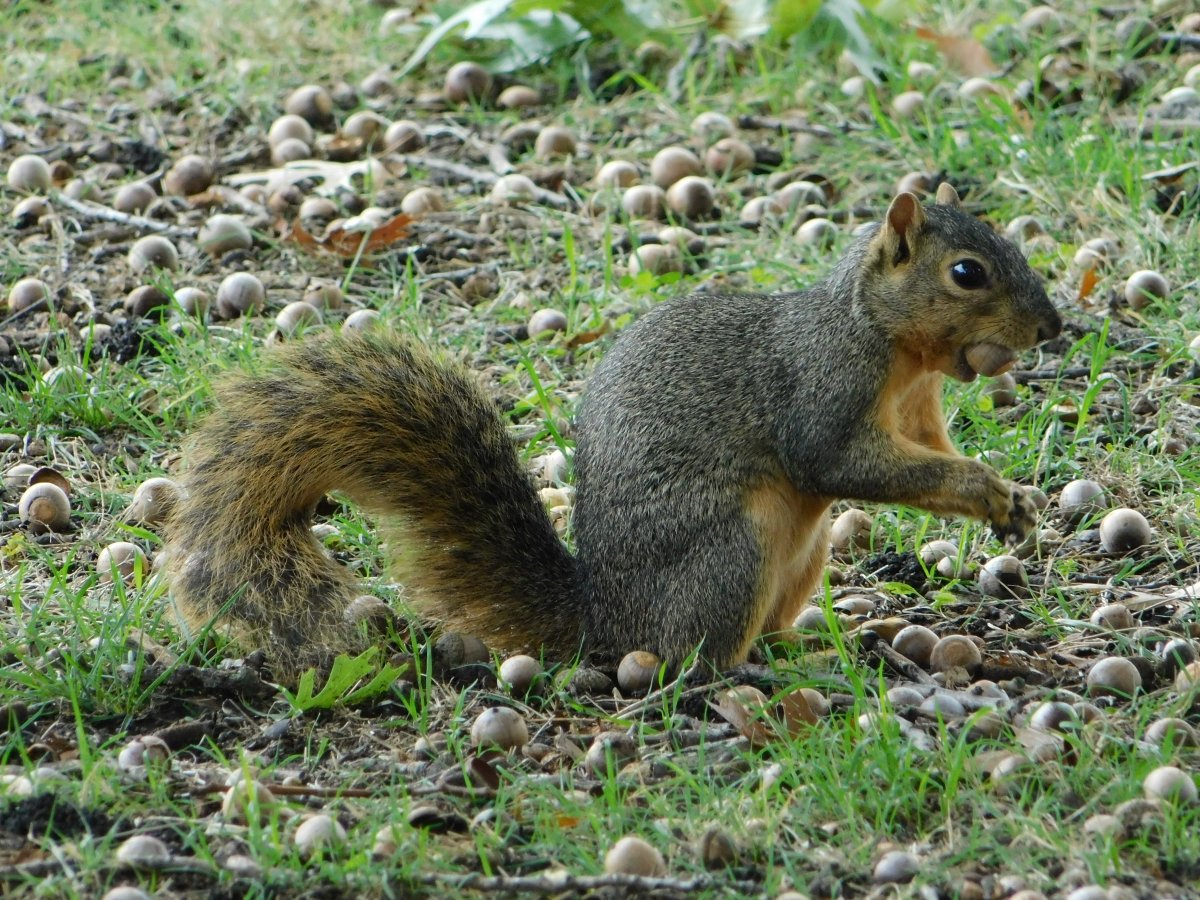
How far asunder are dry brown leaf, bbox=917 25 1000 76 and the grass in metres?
0.09

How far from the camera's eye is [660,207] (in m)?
4.11

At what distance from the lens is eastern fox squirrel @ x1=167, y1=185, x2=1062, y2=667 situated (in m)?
2.41

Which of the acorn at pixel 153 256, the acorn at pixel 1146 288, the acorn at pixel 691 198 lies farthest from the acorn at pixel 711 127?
the acorn at pixel 153 256

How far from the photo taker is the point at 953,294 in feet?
8.11

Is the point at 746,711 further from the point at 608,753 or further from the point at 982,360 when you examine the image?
the point at 982,360

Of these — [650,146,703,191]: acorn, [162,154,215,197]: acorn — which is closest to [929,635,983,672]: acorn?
[650,146,703,191]: acorn

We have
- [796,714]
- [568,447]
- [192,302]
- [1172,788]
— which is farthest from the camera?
[192,302]

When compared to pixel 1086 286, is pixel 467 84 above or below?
above

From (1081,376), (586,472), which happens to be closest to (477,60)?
(1081,376)

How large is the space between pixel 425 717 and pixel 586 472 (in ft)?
1.59

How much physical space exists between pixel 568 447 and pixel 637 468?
69 centimetres

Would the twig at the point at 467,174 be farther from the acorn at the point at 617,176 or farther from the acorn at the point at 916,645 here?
the acorn at the point at 916,645

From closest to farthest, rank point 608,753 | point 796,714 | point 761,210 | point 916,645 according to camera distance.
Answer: point 608,753, point 796,714, point 916,645, point 761,210

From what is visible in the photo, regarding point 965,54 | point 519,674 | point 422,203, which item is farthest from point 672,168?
point 519,674
